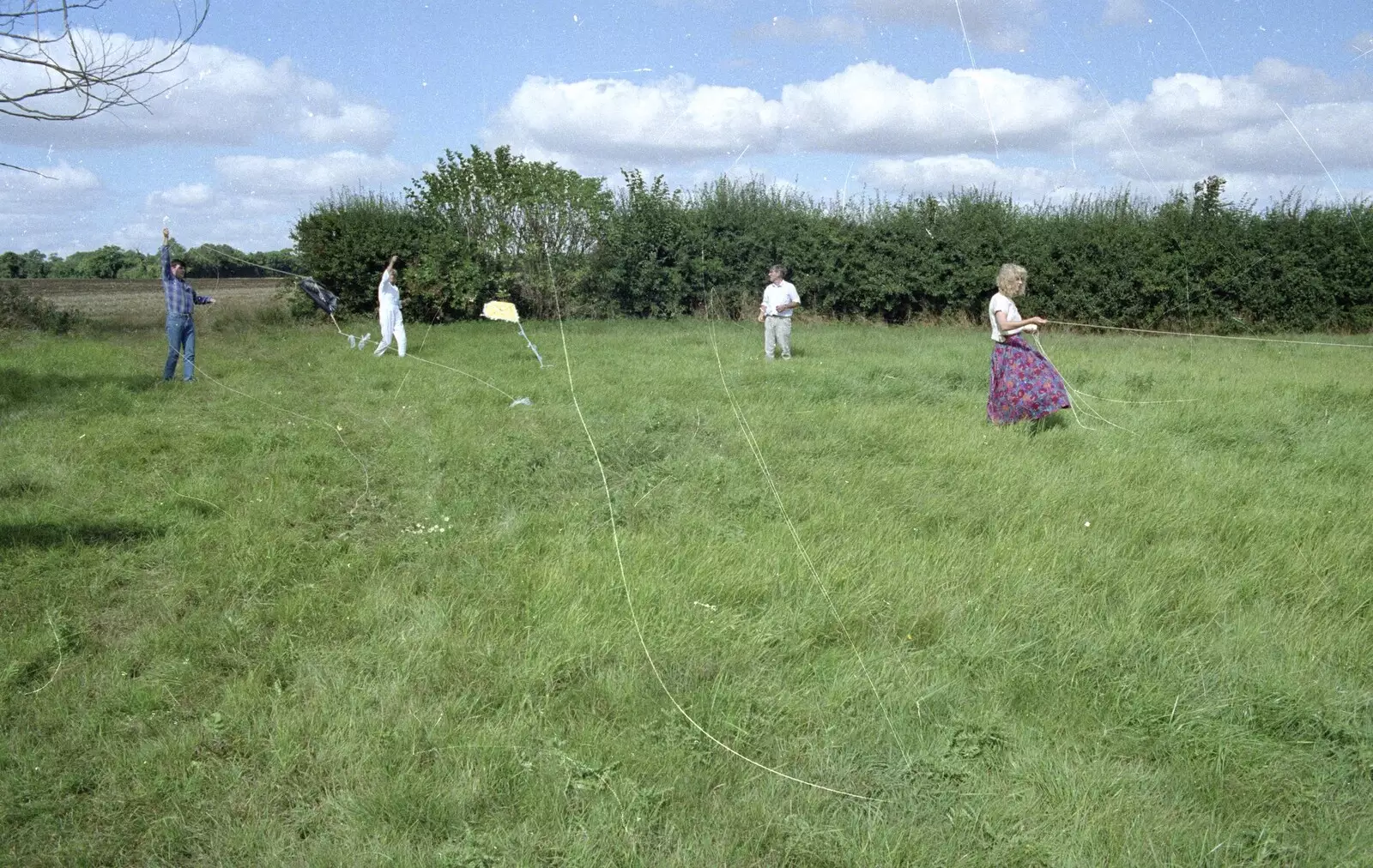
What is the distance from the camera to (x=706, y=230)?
2211cm

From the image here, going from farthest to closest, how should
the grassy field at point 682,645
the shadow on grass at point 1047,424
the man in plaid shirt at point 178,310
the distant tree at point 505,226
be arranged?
the distant tree at point 505,226 < the man in plaid shirt at point 178,310 < the shadow on grass at point 1047,424 < the grassy field at point 682,645

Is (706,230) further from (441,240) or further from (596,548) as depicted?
(596,548)

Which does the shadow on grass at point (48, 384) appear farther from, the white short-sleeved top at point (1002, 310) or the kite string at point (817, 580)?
the white short-sleeved top at point (1002, 310)

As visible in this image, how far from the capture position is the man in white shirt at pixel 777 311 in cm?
1405

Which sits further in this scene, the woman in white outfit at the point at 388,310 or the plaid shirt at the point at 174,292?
the woman in white outfit at the point at 388,310

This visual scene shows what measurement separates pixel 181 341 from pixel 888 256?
15.9 meters

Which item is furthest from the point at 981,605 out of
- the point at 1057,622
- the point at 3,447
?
the point at 3,447

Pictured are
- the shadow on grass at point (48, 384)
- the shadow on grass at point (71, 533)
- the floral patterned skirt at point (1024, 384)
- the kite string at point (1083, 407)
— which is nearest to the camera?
the shadow on grass at point (71, 533)

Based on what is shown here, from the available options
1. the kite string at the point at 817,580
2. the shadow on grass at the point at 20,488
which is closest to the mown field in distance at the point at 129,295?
the shadow on grass at the point at 20,488

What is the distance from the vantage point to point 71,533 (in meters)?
5.93

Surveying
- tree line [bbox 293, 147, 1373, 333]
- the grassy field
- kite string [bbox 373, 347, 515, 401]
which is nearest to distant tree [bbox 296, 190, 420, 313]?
tree line [bbox 293, 147, 1373, 333]

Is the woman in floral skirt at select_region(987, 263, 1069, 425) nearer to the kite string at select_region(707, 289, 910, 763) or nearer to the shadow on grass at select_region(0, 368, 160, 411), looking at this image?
the kite string at select_region(707, 289, 910, 763)

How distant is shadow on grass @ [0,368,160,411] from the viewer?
1015cm

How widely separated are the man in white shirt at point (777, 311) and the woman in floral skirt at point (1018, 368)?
5.27 meters
